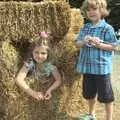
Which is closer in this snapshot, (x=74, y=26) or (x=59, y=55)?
(x=59, y=55)

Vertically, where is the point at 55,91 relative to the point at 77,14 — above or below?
below

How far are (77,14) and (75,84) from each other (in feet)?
3.04

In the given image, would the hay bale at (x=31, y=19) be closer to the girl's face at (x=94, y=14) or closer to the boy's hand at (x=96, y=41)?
the girl's face at (x=94, y=14)

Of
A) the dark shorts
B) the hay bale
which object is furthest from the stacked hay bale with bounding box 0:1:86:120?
the dark shorts

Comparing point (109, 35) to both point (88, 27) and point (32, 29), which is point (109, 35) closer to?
point (88, 27)

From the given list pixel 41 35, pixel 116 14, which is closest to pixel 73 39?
pixel 41 35

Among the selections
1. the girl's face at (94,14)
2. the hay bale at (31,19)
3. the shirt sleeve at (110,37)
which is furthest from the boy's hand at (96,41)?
the hay bale at (31,19)

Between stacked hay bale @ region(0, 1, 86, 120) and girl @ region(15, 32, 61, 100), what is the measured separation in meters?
0.09

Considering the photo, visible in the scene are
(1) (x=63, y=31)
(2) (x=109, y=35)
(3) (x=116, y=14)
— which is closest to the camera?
(2) (x=109, y=35)

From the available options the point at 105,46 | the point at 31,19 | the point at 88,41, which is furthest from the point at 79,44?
the point at 31,19

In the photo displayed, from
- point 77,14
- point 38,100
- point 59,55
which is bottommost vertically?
point 38,100

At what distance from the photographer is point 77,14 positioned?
19.4 ft

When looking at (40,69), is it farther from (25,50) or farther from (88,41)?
(88,41)

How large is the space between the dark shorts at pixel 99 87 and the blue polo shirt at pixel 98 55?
8 centimetres
